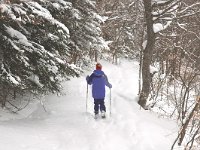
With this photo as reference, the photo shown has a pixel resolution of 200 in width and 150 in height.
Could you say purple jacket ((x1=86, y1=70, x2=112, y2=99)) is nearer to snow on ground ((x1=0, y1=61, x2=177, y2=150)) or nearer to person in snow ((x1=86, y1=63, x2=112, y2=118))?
person in snow ((x1=86, y1=63, x2=112, y2=118))

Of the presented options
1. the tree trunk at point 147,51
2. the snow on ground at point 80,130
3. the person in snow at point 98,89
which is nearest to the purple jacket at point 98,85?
the person in snow at point 98,89

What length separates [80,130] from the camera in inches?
370

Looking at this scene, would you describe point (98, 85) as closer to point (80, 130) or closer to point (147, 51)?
point (80, 130)

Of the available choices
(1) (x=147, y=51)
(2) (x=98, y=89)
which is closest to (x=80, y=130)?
(2) (x=98, y=89)

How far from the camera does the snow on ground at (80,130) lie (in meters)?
8.15

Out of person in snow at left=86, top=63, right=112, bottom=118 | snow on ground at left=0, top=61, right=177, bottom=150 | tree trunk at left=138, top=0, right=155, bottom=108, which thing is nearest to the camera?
snow on ground at left=0, top=61, right=177, bottom=150

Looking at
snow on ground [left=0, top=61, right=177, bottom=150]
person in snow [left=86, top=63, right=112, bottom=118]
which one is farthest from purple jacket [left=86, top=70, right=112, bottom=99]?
snow on ground [left=0, top=61, right=177, bottom=150]

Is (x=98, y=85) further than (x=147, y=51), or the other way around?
(x=147, y=51)

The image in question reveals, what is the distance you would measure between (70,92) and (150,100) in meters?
Answer: 3.36

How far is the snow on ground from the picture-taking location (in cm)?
815

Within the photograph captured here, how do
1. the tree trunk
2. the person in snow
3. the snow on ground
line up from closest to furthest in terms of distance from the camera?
the snow on ground
the person in snow
the tree trunk

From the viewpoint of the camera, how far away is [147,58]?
40.7 ft

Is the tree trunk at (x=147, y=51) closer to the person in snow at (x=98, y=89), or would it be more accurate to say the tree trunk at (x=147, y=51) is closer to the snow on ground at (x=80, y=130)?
the snow on ground at (x=80, y=130)

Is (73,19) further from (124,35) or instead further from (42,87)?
(124,35)
